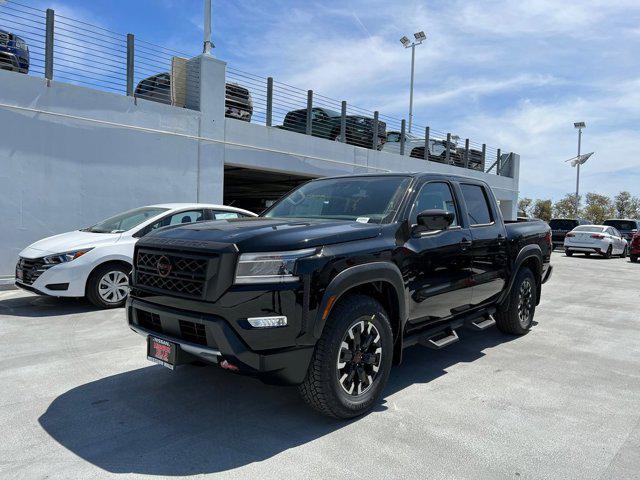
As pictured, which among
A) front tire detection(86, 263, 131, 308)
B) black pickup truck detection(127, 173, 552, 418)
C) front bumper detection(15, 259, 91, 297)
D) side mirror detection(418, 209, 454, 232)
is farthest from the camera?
front tire detection(86, 263, 131, 308)

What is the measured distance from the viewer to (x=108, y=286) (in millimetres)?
7059

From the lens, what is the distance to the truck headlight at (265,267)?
3.03 m

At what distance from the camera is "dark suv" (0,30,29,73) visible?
8961mm

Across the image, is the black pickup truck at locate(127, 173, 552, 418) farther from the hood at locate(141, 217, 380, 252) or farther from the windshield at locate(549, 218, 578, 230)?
the windshield at locate(549, 218, 578, 230)

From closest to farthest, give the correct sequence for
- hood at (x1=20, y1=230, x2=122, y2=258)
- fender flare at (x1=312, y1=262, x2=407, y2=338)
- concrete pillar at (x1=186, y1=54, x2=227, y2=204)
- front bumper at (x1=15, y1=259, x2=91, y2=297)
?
fender flare at (x1=312, y1=262, x2=407, y2=338)
front bumper at (x1=15, y1=259, x2=91, y2=297)
hood at (x1=20, y1=230, x2=122, y2=258)
concrete pillar at (x1=186, y1=54, x2=227, y2=204)

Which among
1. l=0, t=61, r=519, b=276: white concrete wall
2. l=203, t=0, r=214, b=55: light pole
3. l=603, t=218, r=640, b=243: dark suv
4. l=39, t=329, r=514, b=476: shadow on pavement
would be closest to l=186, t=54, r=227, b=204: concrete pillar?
l=0, t=61, r=519, b=276: white concrete wall

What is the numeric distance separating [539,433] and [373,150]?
46.2 ft

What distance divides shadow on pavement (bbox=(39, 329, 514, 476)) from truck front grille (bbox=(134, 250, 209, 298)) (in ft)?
3.09

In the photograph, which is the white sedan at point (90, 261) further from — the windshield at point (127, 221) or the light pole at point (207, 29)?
the light pole at point (207, 29)

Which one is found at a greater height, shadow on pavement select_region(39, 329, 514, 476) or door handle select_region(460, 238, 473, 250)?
door handle select_region(460, 238, 473, 250)

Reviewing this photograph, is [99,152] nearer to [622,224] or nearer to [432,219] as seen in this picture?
[432,219]

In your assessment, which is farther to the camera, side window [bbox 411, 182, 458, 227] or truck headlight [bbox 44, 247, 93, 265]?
truck headlight [bbox 44, 247, 93, 265]

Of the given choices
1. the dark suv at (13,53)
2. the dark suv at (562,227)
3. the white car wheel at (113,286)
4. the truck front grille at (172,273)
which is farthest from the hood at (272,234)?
the dark suv at (562,227)

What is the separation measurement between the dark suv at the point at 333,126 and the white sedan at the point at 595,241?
10.0 meters
